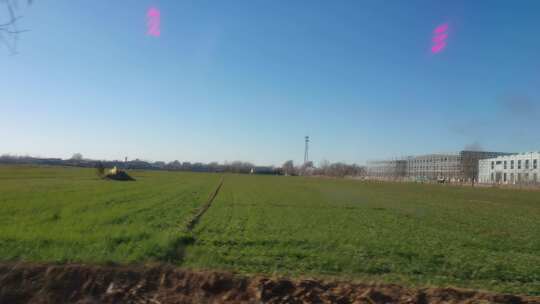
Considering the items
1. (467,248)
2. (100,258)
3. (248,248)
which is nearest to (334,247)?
(248,248)

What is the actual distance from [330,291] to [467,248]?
370 inches

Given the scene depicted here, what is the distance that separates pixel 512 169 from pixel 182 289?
145 metres

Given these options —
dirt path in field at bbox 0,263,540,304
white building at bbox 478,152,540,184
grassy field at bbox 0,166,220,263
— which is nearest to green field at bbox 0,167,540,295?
grassy field at bbox 0,166,220,263

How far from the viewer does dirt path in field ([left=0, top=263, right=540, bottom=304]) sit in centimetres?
757

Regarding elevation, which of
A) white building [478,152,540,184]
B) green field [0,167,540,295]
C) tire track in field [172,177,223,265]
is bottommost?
tire track in field [172,177,223,265]

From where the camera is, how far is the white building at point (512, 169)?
11756 centimetres

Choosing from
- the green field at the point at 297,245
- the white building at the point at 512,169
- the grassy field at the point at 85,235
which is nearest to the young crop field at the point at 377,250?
→ the green field at the point at 297,245

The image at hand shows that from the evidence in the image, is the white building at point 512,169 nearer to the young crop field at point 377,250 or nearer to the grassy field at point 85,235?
the young crop field at point 377,250

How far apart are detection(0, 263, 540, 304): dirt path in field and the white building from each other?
118071 millimetres

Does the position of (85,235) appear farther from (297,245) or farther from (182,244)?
(297,245)

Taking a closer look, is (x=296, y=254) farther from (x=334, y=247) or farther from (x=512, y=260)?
(x=512, y=260)

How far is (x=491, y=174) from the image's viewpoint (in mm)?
140250

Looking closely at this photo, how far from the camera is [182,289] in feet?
26.2

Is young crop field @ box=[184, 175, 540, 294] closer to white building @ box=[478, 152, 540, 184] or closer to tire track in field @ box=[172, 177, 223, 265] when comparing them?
tire track in field @ box=[172, 177, 223, 265]
